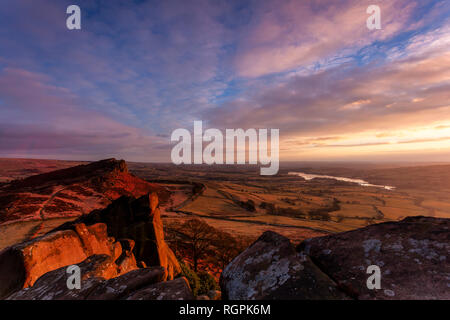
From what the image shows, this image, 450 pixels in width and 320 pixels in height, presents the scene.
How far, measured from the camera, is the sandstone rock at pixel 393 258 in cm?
326

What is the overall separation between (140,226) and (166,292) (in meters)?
13.9

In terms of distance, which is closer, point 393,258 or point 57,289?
point 393,258

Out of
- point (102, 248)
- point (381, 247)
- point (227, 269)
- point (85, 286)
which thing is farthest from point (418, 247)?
point (102, 248)

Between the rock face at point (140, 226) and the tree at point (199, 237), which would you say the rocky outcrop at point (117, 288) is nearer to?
the rock face at point (140, 226)

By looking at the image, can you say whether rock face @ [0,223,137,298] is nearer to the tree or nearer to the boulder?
the boulder

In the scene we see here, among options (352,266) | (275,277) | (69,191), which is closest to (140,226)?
(275,277)

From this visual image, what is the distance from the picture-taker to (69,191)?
1740 inches

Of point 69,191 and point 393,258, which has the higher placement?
point 393,258

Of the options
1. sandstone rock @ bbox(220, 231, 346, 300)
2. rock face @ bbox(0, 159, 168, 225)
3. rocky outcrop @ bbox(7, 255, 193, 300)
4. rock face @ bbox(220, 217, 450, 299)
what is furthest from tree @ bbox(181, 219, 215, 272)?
rock face @ bbox(0, 159, 168, 225)

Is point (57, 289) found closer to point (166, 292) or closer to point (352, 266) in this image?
point (166, 292)

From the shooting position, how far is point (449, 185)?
141 metres

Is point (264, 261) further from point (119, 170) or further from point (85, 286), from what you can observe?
point (119, 170)

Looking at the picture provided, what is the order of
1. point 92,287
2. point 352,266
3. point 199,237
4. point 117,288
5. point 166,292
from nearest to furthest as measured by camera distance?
point 166,292, point 352,266, point 117,288, point 92,287, point 199,237

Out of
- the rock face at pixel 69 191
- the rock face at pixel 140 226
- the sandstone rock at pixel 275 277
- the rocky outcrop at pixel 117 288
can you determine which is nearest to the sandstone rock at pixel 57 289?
the rocky outcrop at pixel 117 288
